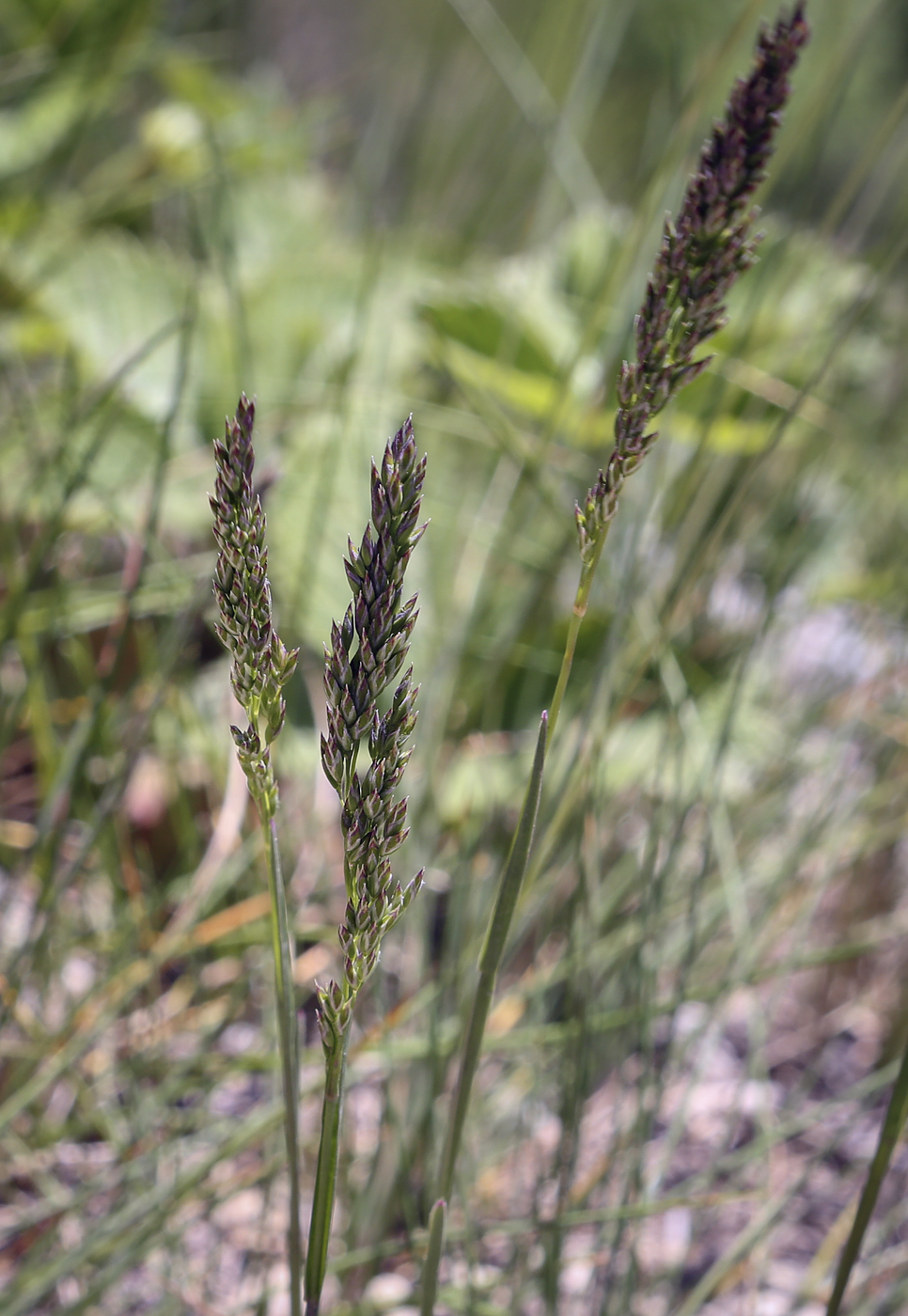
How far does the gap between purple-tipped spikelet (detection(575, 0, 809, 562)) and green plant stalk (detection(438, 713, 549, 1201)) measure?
6cm

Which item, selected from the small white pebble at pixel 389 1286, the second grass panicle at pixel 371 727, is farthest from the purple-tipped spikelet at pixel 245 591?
the small white pebble at pixel 389 1286

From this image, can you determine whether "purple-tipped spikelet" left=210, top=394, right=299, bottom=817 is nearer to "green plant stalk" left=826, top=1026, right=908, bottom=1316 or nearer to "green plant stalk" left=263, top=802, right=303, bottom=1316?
"green plant stalk" left=263, top=802, right=303, bottom=1316

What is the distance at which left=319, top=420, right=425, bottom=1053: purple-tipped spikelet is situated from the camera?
0.64 ft

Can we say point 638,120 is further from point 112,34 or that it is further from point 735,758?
point 735,758

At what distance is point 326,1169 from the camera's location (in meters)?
0.24

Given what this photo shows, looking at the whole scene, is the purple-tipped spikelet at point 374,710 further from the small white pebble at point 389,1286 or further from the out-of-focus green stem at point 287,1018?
the small white pebble at point 389,1286

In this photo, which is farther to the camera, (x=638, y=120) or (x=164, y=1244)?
(x=638, y=120)

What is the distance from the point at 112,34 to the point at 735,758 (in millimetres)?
814

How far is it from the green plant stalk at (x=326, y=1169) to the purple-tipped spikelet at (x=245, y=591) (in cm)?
7

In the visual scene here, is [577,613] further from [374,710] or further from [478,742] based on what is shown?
[478,742]

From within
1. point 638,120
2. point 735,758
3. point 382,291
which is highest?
point 638,120

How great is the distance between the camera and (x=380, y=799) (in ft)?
0.70

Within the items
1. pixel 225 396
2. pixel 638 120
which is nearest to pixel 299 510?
pixel 225 396

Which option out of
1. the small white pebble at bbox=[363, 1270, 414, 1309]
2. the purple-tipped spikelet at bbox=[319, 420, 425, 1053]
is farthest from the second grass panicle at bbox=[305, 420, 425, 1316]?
the small white pebble at bbox=[363, 1270, 414, 1309]
